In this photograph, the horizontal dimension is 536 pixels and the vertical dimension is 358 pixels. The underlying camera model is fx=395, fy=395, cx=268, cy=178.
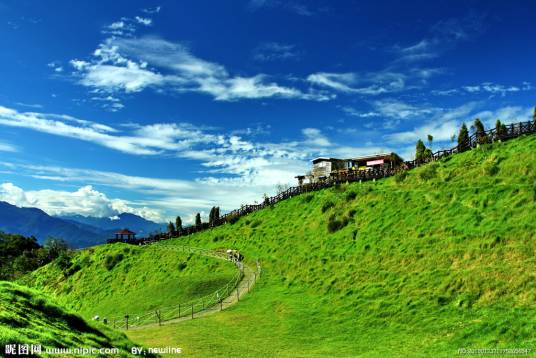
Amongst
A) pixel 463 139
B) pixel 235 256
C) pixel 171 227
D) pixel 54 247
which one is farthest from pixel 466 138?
pixel 54 247

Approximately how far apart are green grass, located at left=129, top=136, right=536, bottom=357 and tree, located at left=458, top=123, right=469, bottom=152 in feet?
16.8

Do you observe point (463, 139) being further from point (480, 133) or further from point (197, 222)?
point (197, 222)

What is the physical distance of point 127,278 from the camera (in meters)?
61.7

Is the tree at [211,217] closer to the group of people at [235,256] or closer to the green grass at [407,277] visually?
the group of people at [235,256]

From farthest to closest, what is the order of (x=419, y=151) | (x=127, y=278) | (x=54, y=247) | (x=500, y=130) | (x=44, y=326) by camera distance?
(x=54, y=247), (x=419, y=151), (x=127, y=278), (x=500, y=130), (x=44, y=326)

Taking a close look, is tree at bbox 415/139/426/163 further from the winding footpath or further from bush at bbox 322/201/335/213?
the winding footpath

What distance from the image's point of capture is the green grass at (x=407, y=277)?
2347cm

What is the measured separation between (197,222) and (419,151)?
5171cm

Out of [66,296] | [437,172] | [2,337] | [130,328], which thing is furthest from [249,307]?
[66,296]

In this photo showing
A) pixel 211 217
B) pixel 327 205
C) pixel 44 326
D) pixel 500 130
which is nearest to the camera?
pixel 44 326

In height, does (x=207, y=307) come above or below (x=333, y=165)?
below

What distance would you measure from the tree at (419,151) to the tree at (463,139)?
5.85 metres

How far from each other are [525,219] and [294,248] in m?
27.2

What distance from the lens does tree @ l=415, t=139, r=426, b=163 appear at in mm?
62775
